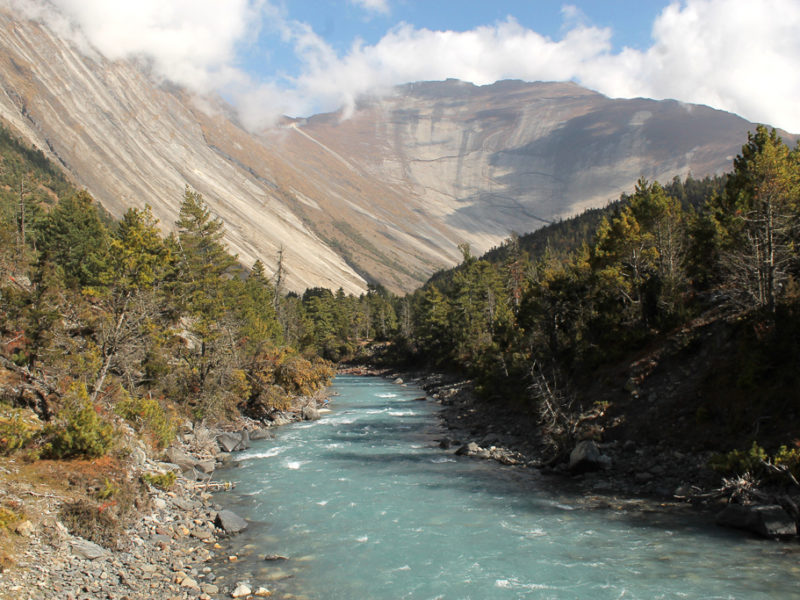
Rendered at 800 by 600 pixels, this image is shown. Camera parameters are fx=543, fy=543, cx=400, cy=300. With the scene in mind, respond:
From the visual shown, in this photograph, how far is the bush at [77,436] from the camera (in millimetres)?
17422

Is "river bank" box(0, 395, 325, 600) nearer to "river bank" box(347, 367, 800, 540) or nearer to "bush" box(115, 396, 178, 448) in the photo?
"bush" box(115, 396, 178, 448)

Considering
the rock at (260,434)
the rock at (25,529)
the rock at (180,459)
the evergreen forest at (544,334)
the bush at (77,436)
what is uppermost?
the evergreen forest at (544,334)

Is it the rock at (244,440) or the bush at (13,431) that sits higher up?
the bush at (13,431)

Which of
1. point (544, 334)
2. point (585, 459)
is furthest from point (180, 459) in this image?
point (544, 334)

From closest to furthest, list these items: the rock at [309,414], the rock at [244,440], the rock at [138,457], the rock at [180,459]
Answer: the rock at [138,457]
the rock at [180,459]
the rock at [244,440]
the rock at [309,414]

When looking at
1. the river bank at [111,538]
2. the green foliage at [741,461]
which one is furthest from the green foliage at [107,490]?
the green foliage at [741,461]

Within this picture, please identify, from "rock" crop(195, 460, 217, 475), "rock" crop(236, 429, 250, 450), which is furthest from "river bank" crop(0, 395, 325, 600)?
"rock" crop(236, 429, 250, 450)

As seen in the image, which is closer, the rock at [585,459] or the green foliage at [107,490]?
the green foliage at [107,490]

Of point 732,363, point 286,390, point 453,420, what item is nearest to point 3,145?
point 286,390

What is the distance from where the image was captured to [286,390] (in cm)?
4394

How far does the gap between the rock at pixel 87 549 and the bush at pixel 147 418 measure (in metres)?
11.1

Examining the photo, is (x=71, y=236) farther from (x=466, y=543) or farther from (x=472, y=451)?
(x=466, y=543)

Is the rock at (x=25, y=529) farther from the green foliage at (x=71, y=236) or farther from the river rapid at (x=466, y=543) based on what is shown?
the green foliage at (x=71, y=236)

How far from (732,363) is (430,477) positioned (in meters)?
14.8
